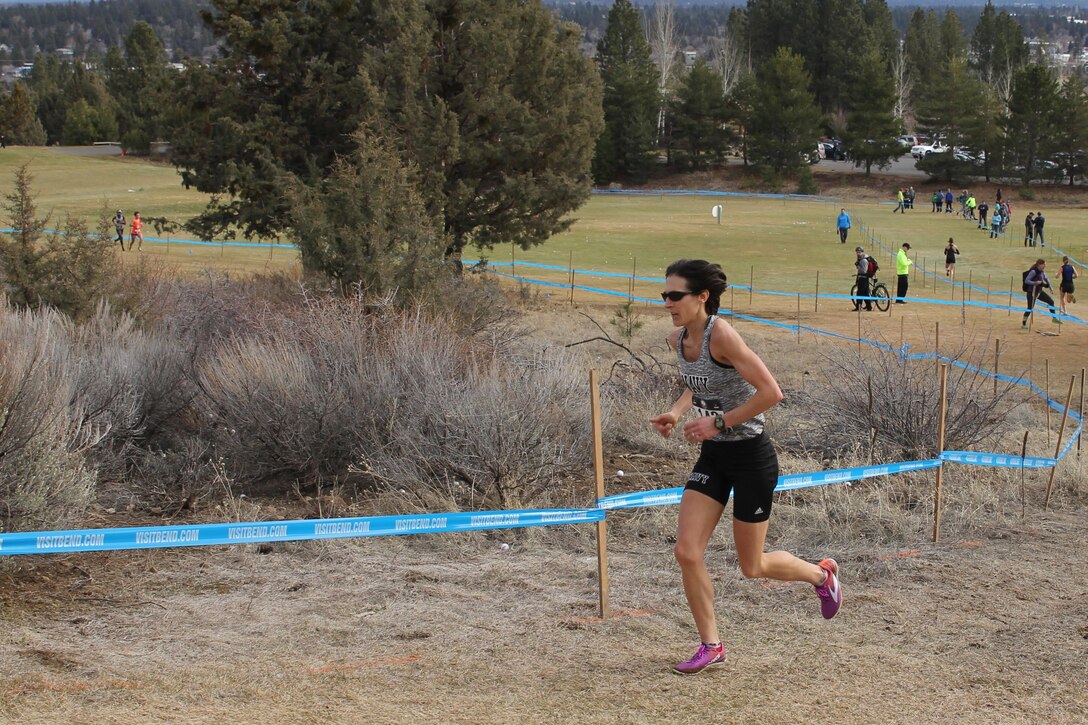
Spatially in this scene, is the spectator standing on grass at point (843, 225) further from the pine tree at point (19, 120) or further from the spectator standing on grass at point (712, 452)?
the pine tree at point (19, 120)

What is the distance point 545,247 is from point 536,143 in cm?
1803

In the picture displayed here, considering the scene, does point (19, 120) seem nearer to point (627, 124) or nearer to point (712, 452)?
point (627, 124)

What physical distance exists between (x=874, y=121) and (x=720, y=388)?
7871cm

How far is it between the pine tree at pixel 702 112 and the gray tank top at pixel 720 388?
79.8 m

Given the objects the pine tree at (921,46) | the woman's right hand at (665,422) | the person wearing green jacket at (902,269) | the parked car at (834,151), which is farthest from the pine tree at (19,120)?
the woman's right hand at (665,422)

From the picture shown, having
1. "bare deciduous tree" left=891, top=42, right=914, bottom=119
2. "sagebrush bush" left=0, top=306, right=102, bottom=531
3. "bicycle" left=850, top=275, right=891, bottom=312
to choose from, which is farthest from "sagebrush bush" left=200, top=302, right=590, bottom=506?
"bare deciduous tree" left=891, top=42, right=914, bottom=119

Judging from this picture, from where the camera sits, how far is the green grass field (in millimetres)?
36969

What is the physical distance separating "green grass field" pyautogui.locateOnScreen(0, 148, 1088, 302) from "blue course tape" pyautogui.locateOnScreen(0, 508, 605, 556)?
17.6 meters

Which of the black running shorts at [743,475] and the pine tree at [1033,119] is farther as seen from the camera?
the pine tree at [1033,119]

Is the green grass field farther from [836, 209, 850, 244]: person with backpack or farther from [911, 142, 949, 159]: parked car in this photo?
[911, 142, 949, 159]: parked car

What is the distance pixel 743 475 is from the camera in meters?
5.14

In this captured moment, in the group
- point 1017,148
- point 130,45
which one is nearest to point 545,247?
point 1017,148

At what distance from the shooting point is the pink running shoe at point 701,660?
5184 mm

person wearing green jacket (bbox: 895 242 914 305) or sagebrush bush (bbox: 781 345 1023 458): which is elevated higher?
Result: sagebrush bush (bbox: 781 345 1023 458)
